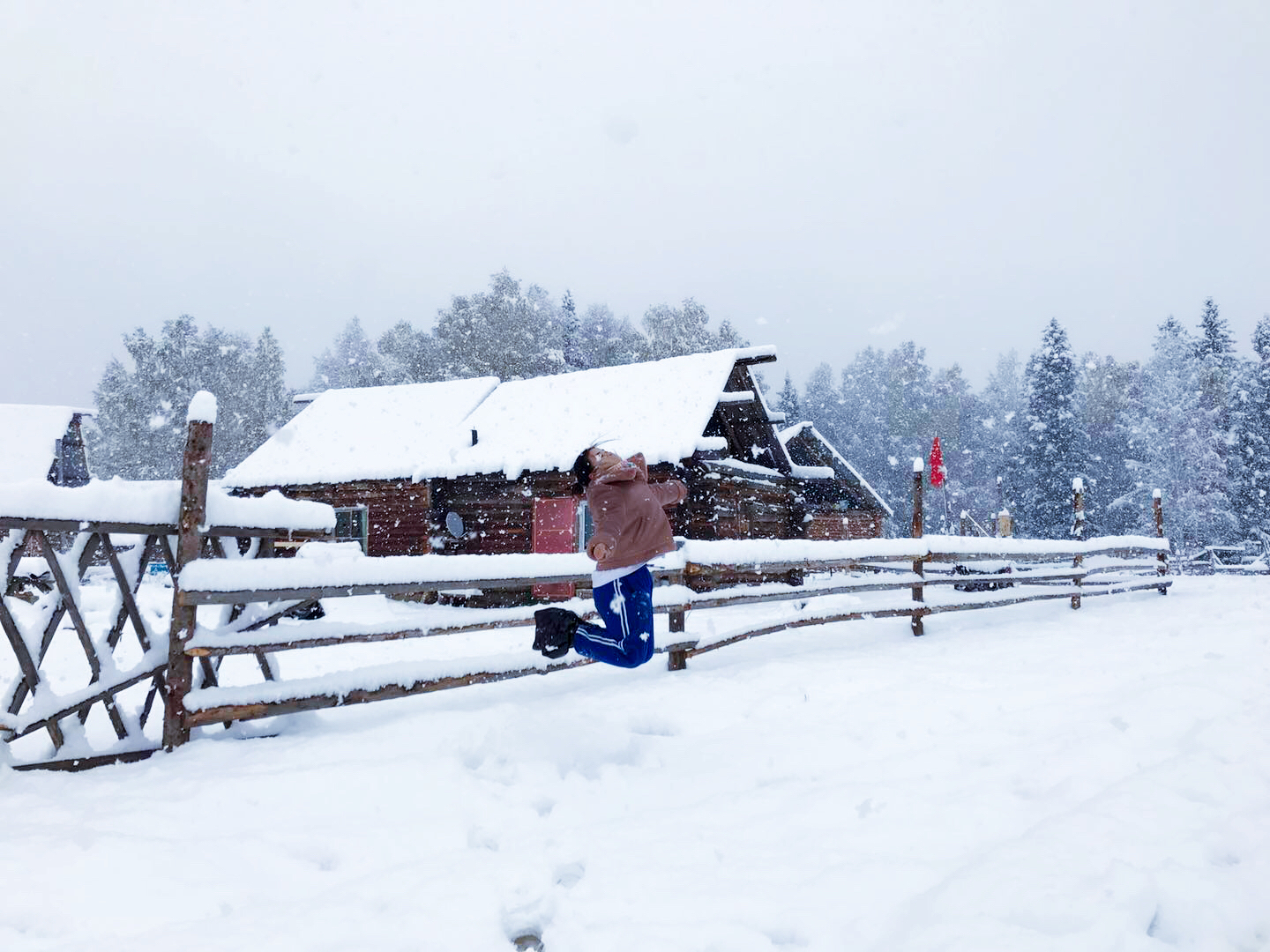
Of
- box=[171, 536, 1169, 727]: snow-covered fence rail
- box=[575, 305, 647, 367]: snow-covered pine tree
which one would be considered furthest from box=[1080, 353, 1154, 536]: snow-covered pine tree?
box=[171, 536, 1169, 727]: snow-covered fence rail

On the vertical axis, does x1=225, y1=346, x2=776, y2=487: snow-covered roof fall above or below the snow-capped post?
above

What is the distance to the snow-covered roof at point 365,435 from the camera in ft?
58.2

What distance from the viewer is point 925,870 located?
2602 millimetres

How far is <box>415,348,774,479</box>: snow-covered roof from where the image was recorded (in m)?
15.4

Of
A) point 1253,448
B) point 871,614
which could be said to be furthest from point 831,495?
point 1253,448

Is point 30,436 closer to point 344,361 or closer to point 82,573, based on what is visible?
point 82,573

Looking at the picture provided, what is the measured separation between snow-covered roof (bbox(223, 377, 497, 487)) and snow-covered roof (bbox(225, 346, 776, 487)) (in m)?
0.03

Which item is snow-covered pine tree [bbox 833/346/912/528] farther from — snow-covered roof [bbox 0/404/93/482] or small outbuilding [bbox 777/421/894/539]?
snow-covered roof [bbox 0/404/93/482]

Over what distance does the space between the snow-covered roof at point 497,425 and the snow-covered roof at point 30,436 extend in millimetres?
15110

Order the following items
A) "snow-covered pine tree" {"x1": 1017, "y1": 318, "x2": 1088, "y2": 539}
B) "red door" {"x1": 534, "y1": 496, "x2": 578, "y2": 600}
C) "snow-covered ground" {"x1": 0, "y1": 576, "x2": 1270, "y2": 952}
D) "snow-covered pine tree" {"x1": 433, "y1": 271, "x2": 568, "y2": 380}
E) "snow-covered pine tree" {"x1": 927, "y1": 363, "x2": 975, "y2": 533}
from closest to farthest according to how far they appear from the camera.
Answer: "snow-covered ground" {"x1": 0, "y1": 576, "x2": 1270, "y2": 952} < "red door" {"x1": 534, "y1": 496, "x2": 578, "y2": 600} < "snow-covered pine tree" {"x1": 1017, "y1": 318, "x2": 1088, "y2": 539} < "snow-covered pine tree" {"x1": 433, "y1": 271, "x2": 568, "y2": 380} < "snow-covered pine tree" {"x1": 927, "y1": 363, "x2": 975, "y2": 533}

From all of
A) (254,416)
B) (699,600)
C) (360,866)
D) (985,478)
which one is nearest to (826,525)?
(699,600)

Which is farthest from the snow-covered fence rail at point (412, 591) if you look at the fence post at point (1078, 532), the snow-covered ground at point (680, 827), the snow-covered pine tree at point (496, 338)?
the snow-covered pine tree at point (496, 338)

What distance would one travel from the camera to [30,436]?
29.9 metres

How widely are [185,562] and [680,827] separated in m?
2.83
